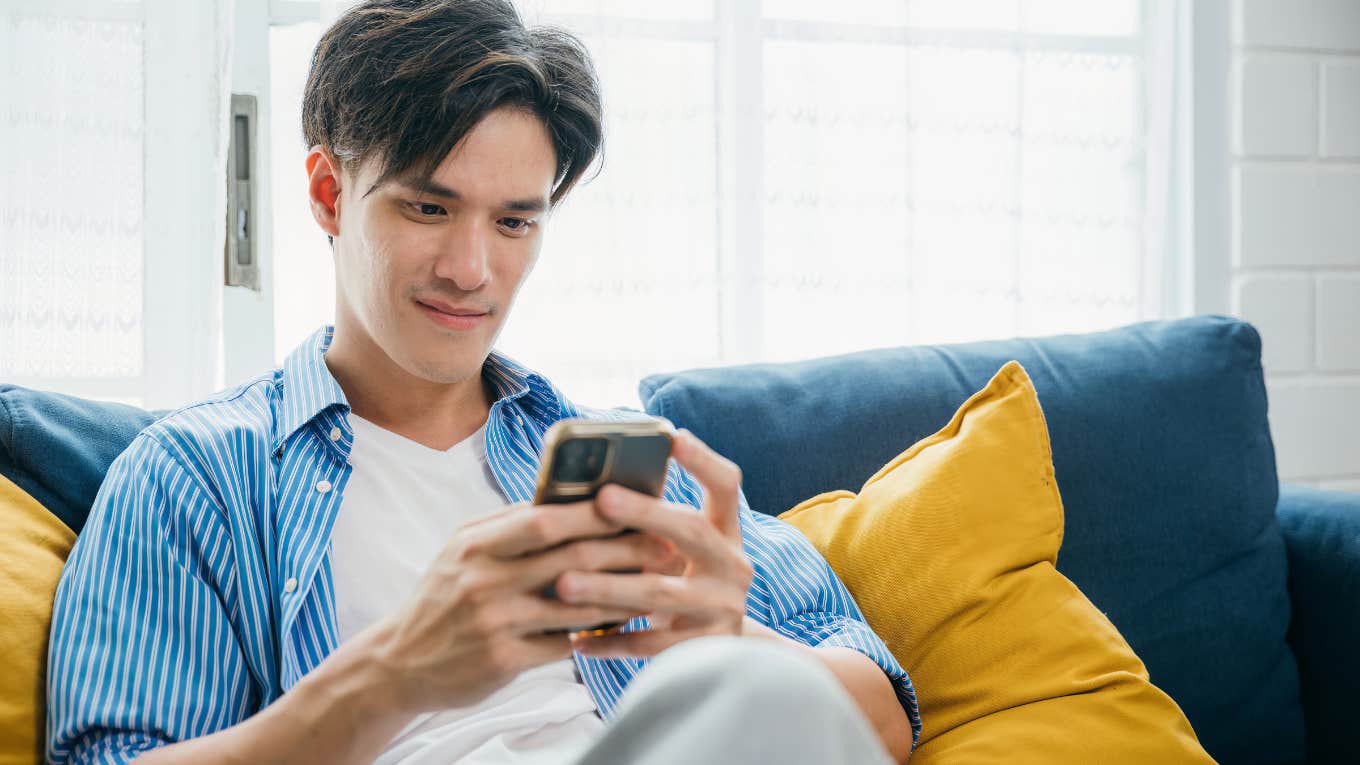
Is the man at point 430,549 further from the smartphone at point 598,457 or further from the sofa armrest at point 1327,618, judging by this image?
the sofa armrest at point 1327,618

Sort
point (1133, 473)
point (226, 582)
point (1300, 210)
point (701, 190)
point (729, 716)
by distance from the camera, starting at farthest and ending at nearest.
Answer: point (1300, 210)
point (701, 190)
point (1133, 473)
point (226, 582)
point (729, 716)

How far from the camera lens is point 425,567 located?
1.05 meters

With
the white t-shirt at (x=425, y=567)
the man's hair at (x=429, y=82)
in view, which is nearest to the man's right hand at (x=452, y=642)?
the white t-shirt at (x=425, y=567)

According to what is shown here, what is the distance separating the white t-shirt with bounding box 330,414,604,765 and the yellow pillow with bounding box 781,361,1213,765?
35 cm

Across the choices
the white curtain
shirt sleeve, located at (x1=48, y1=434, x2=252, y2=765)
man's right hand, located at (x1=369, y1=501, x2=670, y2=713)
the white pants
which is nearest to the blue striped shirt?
shirt sleeve, located at (x1=48, y1=434, x2=252, y2=765)

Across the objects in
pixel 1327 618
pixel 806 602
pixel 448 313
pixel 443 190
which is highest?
pixel 443 190

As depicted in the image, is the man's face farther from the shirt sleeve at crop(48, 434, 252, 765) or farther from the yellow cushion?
the yellow cushion

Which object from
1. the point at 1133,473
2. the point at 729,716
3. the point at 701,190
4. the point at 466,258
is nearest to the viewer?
the point at 729,716

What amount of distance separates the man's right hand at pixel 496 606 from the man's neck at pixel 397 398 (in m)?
0.40

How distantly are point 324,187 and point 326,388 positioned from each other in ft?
0.75

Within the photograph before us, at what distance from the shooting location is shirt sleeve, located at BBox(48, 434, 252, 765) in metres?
0.87

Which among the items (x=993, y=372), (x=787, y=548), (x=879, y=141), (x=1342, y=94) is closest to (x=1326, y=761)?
(x=993, y=372)

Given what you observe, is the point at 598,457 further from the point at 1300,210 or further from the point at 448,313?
the point at 1300,210

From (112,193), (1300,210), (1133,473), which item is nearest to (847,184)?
(1133,473)
